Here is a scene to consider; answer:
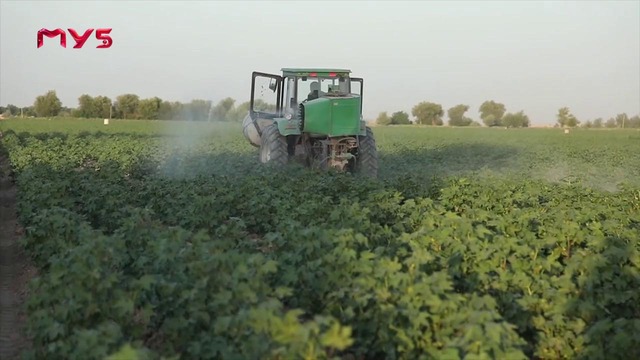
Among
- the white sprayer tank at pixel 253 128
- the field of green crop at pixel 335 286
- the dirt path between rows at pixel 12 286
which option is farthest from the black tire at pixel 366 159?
the dirt path between rows at pixel 12 286

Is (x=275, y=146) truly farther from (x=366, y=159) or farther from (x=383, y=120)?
(x=383, y=120)

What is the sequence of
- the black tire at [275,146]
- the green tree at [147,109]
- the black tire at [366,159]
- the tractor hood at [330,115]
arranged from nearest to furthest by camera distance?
the tractor hood at [330,115], the black tire at [275,146], the black tire at [366,159], the green tree at [147,109]

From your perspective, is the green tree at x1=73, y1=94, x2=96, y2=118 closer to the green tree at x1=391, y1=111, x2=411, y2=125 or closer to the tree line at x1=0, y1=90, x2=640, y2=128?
the tree line at x1=0, y1=90, x2=640, y2=128

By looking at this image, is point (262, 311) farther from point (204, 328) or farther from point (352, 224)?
point (352, 224)

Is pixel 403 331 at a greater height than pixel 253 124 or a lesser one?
lesser

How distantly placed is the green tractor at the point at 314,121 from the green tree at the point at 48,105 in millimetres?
72051

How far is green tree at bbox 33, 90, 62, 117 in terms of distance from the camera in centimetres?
8256

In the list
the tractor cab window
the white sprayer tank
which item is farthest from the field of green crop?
the white sprayer tank

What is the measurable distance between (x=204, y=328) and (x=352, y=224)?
2.72 m

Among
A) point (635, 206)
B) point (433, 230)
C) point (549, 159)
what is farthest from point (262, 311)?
point (549, 159)

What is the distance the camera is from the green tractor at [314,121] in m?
15.2

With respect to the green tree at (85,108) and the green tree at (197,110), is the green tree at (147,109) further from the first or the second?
the green tree at (197,110)

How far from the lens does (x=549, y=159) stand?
29.0 metres

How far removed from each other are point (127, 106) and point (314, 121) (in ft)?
211
